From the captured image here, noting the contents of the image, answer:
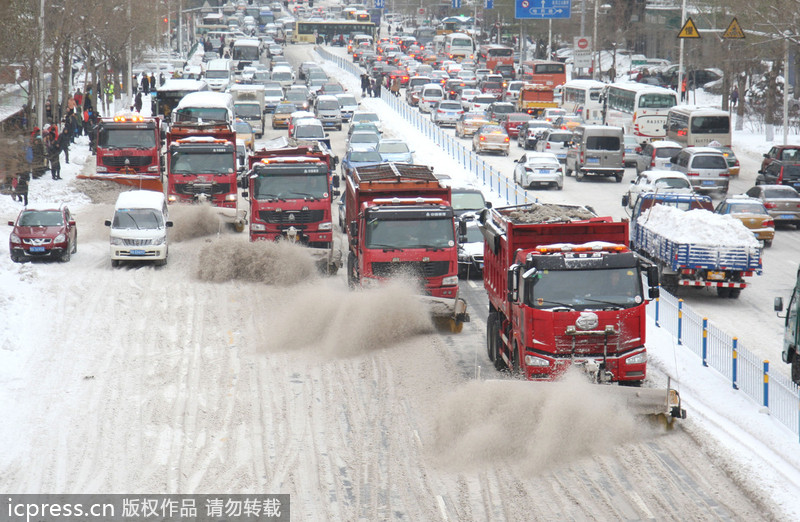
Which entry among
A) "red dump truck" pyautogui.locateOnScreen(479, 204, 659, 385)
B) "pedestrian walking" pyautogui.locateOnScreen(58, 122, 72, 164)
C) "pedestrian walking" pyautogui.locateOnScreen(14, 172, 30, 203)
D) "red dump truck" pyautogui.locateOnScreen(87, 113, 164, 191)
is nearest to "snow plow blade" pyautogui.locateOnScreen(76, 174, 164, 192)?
"red dump truck" pyautogui.locateOnScreen(87, 113, 164, 191)

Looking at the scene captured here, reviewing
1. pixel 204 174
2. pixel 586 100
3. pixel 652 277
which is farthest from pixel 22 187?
pixel 586 100

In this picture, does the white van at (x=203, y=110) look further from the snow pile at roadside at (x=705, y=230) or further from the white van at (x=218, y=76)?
the white van at (x=218, y=76)

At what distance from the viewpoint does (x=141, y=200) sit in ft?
98.7

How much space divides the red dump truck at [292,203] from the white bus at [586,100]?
3759 centimetres

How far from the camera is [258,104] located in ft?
189

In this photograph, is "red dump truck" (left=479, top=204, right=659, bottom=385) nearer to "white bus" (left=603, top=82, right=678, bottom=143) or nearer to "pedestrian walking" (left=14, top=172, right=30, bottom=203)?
"pedestrian walking" (left=14, top=172, right=30, bottom=203)

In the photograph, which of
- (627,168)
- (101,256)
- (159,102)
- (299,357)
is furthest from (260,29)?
(299,357)

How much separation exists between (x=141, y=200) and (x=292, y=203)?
14.8 feet

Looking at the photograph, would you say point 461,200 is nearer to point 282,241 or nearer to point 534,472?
point 282,241

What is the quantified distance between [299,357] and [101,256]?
12.6 metres

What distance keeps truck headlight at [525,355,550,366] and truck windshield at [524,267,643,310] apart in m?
0.74

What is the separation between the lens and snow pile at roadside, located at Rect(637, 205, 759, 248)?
25.2 metres

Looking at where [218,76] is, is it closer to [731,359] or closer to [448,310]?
[448,310]

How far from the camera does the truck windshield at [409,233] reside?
74.0 ft
